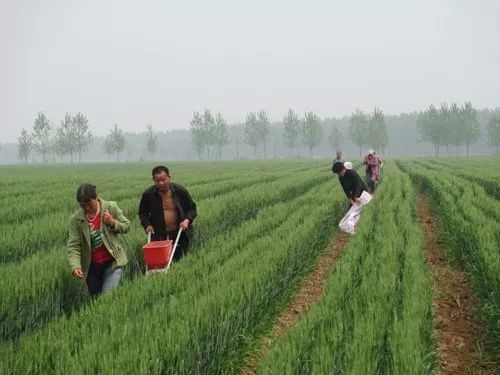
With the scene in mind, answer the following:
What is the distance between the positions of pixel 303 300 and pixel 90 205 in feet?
10.8

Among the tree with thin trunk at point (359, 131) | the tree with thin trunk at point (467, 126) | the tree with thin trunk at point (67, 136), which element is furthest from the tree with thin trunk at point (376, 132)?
the tree with thin trunk at point (67, 136)

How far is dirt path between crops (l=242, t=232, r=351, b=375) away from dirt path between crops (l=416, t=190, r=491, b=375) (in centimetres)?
153

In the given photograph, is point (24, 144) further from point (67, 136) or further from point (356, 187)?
point (356, 187)

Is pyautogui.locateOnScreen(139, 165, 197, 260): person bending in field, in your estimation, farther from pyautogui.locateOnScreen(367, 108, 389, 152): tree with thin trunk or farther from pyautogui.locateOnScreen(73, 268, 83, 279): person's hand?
pyautogui.locateOnScreen(367, 108, 389, 152): tree with thin trunk

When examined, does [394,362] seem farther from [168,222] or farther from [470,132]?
[470,132]

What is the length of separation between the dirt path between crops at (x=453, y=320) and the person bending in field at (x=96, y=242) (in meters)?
3.74

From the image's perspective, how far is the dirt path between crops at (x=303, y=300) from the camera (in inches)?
176

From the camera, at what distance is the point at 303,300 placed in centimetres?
616

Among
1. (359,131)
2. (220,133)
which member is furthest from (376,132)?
(220,133)

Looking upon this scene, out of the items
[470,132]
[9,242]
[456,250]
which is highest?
[470,132]

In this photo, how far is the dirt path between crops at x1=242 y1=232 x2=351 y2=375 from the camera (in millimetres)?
4477

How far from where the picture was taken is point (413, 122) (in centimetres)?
13962

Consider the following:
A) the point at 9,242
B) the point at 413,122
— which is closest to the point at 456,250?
the point at 9,242

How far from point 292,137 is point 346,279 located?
→ 80090mm
